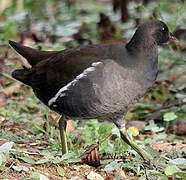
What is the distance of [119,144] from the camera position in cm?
431

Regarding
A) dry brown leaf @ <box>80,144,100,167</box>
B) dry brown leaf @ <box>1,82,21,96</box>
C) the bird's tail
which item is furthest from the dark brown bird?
dry brown leaf @ <box>1,82,21,96</box>

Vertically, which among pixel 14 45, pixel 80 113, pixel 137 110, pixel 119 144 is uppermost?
pixel 14 45

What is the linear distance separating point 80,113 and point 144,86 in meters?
0.47

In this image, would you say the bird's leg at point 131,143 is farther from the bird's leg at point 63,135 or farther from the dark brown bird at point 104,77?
the bird's leg at point 63,135

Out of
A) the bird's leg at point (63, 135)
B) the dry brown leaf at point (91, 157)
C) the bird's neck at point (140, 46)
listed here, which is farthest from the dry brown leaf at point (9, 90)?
the dry brown leaf at point (91, 157)

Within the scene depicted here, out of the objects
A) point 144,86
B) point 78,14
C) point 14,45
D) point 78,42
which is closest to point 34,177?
point 144,86

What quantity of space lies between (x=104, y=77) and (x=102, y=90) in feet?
0.30

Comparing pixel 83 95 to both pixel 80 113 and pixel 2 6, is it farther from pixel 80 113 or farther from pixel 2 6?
pixel 2 6

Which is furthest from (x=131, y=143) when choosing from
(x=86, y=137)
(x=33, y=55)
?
(x=33, y=55)

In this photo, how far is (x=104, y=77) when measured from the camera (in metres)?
4.10

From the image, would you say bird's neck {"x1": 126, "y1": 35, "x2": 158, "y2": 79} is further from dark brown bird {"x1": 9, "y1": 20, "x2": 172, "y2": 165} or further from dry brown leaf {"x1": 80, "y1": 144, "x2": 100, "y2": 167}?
dry brown leaf {"x1": 80, "y1": 144, "x2": 100, "y2": 167}

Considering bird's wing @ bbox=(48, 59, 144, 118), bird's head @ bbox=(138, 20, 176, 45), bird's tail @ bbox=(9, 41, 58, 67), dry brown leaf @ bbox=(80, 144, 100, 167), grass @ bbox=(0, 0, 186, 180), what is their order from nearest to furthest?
grass @ bbox=(0, 0, 186, 180) → dry brown leaf @ bbox=(80, 144, 100, 167) → bird's wing @ bbox=(48, 59, 144, 118) → bird's head @ bbox=(138, 20, 176, 45) → bird's tail @ bbox=(9, 41, 58, 67)

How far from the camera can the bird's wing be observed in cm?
407

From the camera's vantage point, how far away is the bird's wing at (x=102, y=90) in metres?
4.07
